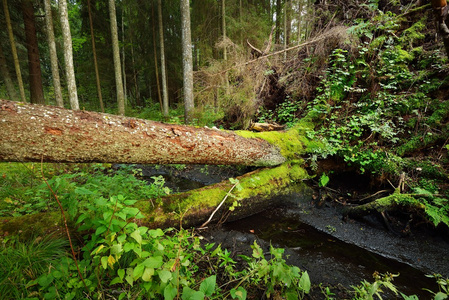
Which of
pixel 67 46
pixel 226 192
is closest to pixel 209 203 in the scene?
pixel 226 192

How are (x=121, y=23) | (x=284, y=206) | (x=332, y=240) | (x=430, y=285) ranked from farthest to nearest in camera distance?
(x=121, y=23) < (x=284, y=206) < (x=332, y=240) < (x=430, y=285)

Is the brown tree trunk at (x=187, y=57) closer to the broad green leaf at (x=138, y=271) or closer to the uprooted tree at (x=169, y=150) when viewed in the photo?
the uprooted tree at (x=169, y=150)

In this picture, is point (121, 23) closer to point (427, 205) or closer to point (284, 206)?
point (284, 206)

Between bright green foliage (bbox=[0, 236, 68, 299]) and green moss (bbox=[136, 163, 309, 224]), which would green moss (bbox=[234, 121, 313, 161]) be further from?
bright green foliage (bbox=[0, 236, 68, 299])

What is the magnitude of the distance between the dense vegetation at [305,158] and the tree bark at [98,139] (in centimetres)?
48

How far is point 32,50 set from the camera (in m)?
10.0

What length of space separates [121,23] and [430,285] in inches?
862

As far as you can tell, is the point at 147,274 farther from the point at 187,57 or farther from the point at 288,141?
the point at 187,57

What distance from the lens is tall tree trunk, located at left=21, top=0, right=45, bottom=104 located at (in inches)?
381

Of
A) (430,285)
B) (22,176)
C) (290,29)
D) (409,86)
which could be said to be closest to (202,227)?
(430,285)

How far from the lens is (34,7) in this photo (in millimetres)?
10758

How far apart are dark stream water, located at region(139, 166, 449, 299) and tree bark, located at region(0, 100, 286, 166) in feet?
4.43

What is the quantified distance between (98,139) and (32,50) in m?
13.1

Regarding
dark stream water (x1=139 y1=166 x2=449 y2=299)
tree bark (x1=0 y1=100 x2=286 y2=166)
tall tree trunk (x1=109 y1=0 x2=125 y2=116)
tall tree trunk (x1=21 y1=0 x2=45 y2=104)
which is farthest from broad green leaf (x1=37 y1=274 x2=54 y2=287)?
tall tree trunk (x1=21 y1=0 x2=45 y2=104)
